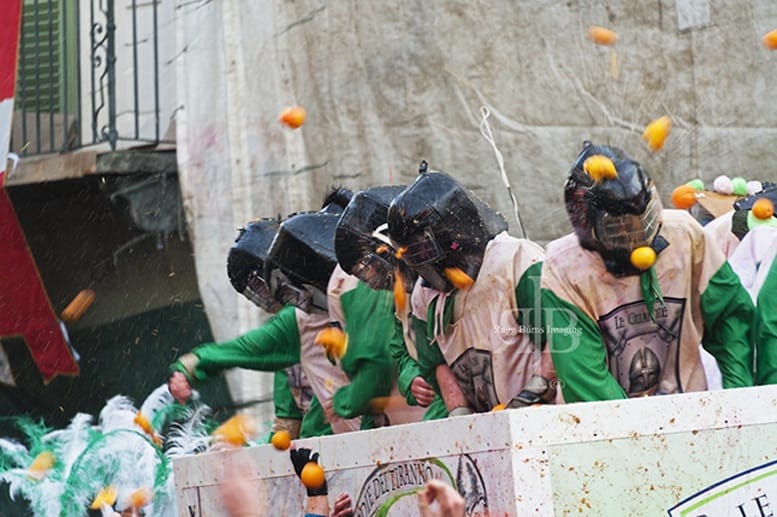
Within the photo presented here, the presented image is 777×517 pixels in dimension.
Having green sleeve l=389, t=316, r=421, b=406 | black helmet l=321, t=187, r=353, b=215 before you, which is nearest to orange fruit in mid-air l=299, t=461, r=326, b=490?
green sleeve l=389, t=316, r=421, b=406

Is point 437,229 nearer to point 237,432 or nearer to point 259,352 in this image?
point 237,432

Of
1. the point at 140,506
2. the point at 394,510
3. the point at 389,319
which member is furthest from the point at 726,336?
the point at 140,506

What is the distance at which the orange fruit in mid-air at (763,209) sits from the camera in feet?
21.0

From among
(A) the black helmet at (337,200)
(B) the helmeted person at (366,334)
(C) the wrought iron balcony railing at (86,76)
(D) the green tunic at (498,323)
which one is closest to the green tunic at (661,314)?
(D) the green tunic at (498,323)

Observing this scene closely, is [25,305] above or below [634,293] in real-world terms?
below

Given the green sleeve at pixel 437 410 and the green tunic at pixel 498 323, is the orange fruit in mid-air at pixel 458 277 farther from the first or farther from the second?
the green sleeve at pixel 437 410

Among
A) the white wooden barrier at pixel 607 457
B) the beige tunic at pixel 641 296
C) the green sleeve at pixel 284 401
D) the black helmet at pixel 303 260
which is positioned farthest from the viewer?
the green sleeve at pixel 284 401

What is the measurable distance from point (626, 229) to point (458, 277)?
2.29 feet

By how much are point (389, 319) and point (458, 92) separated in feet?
9.78

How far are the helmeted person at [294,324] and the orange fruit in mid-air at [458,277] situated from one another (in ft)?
4.72

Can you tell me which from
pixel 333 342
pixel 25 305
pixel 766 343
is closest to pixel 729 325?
pixel 766 343

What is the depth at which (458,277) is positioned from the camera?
213 inches

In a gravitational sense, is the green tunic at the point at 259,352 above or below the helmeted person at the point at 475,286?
below

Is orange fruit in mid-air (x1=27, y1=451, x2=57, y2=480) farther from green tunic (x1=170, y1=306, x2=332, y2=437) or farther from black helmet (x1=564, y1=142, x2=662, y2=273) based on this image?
black helmet (x1=564, y1=142, x2=662, y2=273)
